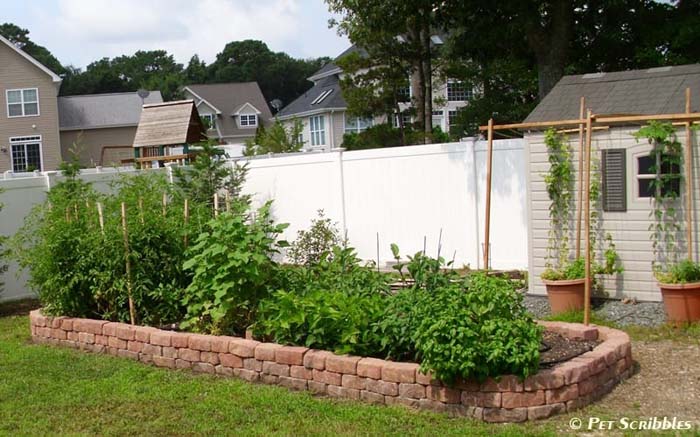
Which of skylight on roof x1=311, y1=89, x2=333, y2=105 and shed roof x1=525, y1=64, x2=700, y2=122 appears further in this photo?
skylight on roof x1=311, y1=89, x2=333, y2=105

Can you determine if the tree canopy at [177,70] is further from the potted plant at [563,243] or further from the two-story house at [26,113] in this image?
the potted plant at [563,243]

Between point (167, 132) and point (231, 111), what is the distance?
37432mm

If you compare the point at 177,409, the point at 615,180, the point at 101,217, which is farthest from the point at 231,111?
the point at 177,409

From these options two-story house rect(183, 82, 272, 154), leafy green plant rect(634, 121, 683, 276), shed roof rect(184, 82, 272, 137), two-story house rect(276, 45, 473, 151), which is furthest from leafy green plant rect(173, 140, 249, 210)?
shed roof rect(184, 82, 272, 137)

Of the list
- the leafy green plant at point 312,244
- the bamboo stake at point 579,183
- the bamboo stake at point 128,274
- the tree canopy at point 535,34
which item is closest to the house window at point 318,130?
the tree canopy at point 535,34

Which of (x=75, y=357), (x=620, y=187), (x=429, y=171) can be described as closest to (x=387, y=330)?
(x=75, y=357)

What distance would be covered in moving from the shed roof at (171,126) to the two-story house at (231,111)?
1381 inches

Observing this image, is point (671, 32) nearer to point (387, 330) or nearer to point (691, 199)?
point (691, 199)

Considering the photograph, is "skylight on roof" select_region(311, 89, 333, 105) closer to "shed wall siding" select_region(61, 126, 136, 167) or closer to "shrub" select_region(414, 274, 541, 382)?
"shed wall siding" select_region(61, 126, 136, 167)

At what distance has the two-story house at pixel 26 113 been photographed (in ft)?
125

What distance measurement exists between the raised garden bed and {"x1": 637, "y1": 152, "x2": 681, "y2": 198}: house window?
8.05ft

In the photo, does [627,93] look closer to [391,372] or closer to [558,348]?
[558,348]

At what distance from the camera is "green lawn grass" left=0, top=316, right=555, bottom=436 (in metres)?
5.30

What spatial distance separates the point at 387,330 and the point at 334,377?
536 mm
